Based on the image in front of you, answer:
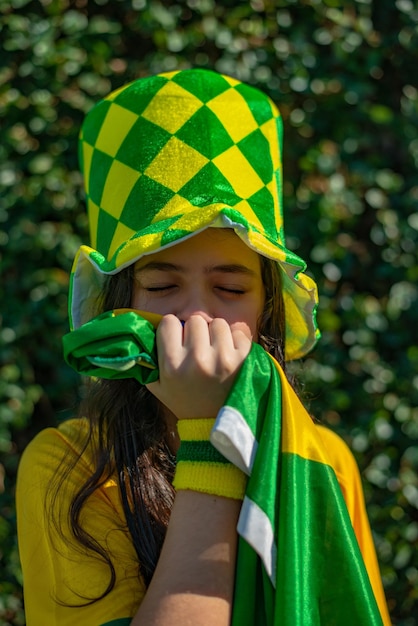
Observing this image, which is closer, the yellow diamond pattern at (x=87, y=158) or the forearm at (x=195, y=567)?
the forearm at (x=195, y=567)

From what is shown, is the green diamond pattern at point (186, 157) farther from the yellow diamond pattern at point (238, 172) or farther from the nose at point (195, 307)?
the nose at point (195, 307)

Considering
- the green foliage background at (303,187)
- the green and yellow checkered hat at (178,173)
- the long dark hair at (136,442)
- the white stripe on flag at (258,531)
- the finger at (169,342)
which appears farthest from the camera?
the green foliage background at (303,187)

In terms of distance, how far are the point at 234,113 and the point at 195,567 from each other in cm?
96

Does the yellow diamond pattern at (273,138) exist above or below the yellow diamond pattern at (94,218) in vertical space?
above

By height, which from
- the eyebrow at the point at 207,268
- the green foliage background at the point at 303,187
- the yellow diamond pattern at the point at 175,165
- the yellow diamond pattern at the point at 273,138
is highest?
the yellow diamond pattern at the point at 175,165

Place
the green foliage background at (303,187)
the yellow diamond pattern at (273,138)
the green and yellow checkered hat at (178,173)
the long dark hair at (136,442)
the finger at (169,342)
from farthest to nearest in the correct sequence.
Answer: the green foliage background at (303,187) → the yellow diamond pattern at (273,138) → the green and yellow checkered hat at (178,173) → the long dark hair at (136,442) → the finger at (169,342)

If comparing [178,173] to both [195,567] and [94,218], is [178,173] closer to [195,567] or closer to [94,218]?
[94,218]

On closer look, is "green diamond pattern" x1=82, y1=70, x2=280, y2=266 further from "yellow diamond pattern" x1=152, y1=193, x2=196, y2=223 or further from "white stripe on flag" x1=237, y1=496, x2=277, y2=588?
"white stripe on flag" x1=237, y1=496, x2=277, y2=588

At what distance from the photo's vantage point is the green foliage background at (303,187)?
250 cm

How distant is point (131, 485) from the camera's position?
1617 millimetres

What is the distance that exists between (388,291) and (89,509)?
5.12 ft

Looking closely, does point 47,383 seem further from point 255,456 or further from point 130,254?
point 255,456

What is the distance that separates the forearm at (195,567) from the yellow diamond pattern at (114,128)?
78 cm

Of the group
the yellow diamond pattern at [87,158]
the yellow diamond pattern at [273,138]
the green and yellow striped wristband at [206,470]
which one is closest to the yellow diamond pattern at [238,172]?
the yellow diamond pattern at [273,138]
